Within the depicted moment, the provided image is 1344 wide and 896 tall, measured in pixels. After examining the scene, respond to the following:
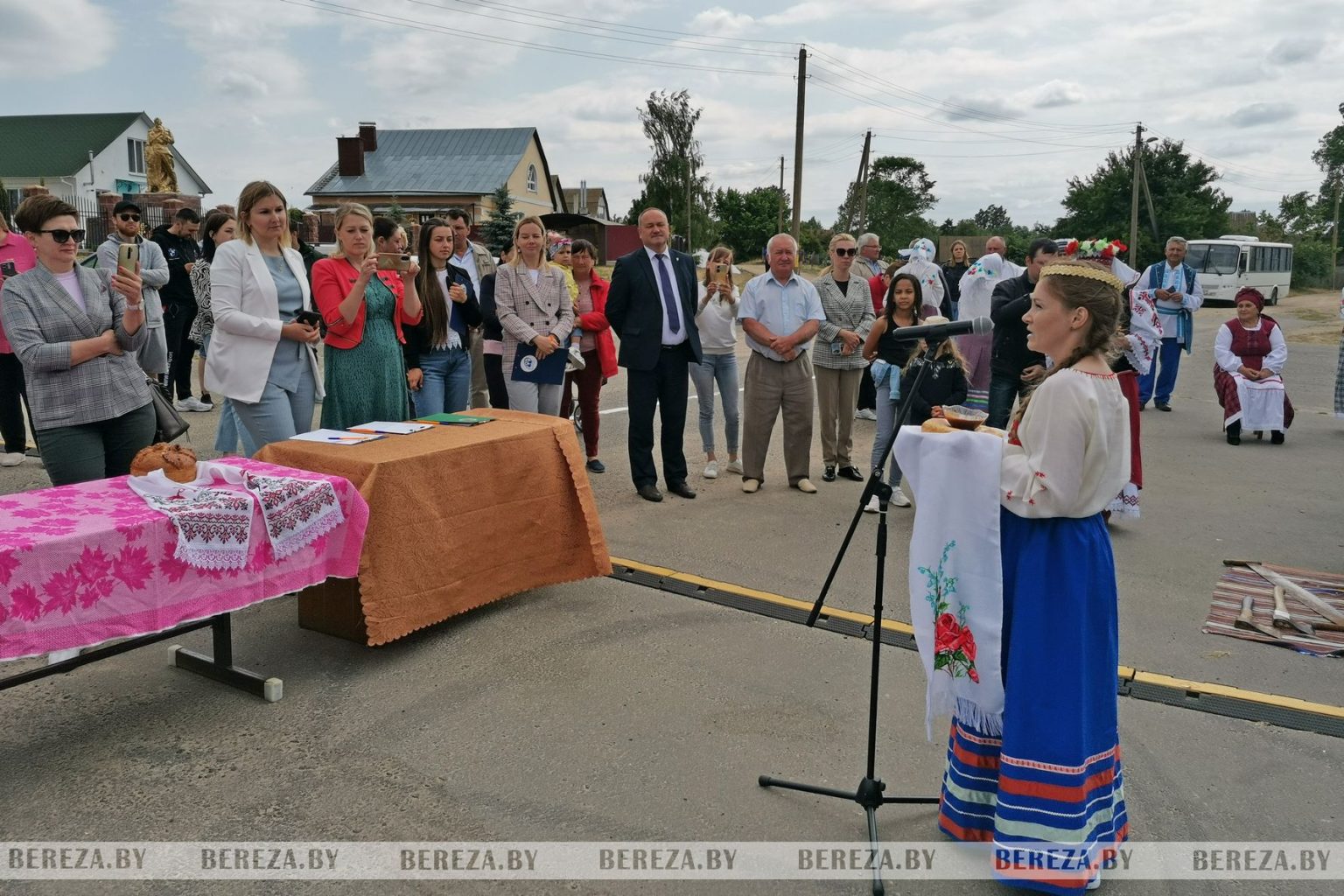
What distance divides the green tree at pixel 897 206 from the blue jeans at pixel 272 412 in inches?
2249

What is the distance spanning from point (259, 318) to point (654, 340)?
126 inches

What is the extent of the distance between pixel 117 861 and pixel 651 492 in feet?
16.1

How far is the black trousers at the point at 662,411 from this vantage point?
7.65 meters

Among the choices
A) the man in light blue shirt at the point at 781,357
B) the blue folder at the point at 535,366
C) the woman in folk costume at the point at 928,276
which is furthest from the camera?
the woman in folk costume at the point at 928,276

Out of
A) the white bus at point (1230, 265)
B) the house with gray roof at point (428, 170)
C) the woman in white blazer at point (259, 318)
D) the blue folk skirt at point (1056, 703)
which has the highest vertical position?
the house with gray roof at point (428, 170)

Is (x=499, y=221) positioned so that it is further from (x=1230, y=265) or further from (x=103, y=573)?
(x=103, y=573)

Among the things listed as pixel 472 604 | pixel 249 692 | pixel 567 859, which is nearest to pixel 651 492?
pixel 472 604

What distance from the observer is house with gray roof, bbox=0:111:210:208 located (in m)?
50.2

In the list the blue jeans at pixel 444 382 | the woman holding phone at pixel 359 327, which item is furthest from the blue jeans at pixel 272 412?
the blue jeans at pixel 444 382

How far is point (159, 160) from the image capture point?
76.7ft

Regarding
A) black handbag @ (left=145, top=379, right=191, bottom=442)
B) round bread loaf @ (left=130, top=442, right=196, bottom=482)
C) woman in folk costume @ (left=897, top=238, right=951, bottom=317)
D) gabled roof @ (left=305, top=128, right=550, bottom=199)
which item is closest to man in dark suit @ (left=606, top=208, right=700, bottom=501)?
woman in folk costume @ (left=897, top=238, right=951, bottom=317)

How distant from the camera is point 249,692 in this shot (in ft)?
13.8

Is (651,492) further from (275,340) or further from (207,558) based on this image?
(207,558)

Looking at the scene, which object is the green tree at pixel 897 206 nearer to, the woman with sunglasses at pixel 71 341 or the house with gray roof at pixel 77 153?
the house with gray roof at pixel 77 153
